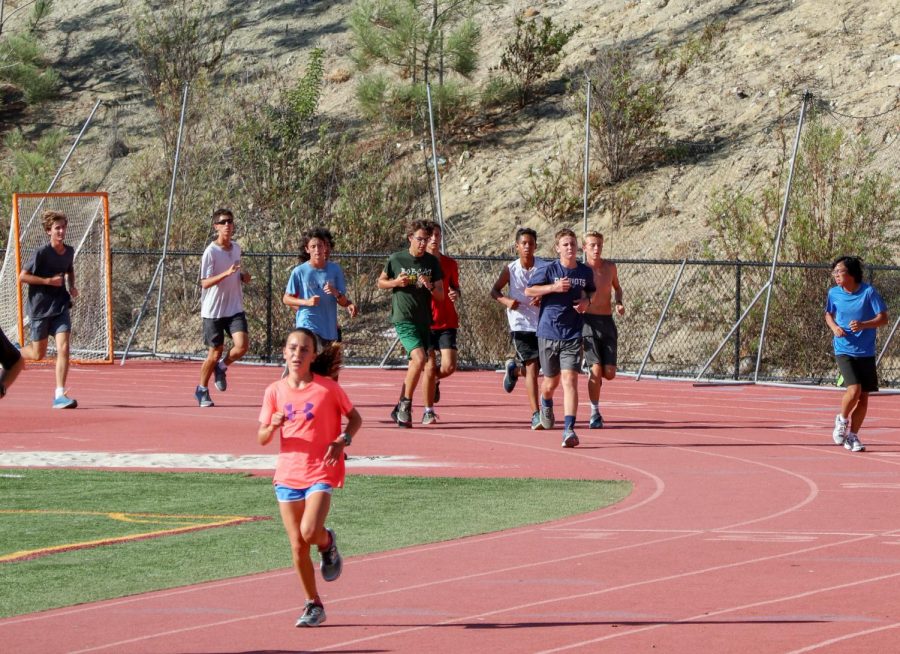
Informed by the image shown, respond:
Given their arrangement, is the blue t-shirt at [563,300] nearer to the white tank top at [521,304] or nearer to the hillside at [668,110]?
the white tank top at [521,304]

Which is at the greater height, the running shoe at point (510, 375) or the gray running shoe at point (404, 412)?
the running shoe at point (510, 375)

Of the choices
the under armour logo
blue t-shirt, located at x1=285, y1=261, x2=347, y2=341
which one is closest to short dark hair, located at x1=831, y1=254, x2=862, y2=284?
blue t-shirt, located at x1=285, y1=261, x2=347, y2=341

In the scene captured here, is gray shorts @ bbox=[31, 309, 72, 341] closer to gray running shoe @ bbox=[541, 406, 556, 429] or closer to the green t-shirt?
the green t-shirt

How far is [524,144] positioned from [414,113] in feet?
10.5

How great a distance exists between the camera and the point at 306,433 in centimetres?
722

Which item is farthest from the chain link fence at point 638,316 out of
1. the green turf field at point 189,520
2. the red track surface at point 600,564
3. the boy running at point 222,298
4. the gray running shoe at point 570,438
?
the green turf field at point 189,520

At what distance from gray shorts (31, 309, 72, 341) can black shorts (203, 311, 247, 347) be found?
1.54 metres

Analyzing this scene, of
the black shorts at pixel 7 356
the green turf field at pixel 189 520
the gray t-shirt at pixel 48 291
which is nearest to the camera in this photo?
the black shorts at pixel 7 356

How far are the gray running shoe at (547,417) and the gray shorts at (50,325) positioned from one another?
534 cm

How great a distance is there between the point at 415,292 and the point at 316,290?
136 centimetres

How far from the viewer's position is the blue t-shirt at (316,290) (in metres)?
14.5

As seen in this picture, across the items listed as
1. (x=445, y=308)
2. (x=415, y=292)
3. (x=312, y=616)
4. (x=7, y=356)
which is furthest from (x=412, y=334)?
(x=312, y=616)

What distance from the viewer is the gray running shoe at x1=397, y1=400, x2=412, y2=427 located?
15883mm

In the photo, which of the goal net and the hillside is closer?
the goal net
